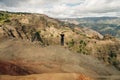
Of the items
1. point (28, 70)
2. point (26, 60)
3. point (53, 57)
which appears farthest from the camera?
point (53, 57)

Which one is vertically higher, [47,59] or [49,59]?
[47,59]

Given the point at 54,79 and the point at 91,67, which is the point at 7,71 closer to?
the point at 54,79

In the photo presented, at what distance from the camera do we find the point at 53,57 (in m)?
120

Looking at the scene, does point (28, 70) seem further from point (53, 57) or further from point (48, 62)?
point (53, 57)

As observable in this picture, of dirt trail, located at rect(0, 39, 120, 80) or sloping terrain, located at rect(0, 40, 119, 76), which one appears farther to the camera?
dirt trail, located at rect(0, 39, 120, 80)

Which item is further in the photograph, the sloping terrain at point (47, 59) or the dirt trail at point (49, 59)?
the dirt trail at point (49, 59)

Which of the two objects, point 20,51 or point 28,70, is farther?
point 20,51

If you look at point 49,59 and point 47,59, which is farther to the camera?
point 49,59

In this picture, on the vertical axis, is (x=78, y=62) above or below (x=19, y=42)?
below

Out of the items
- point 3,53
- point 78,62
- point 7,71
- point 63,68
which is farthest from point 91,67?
point 7,71

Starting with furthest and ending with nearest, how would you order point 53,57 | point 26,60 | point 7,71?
1. point 53,57
2. point 26,60
3. point 7,71

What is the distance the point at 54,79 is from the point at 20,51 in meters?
43.6

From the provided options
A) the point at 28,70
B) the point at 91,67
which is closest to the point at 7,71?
the point at 28,70

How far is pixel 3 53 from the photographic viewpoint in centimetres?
11162
